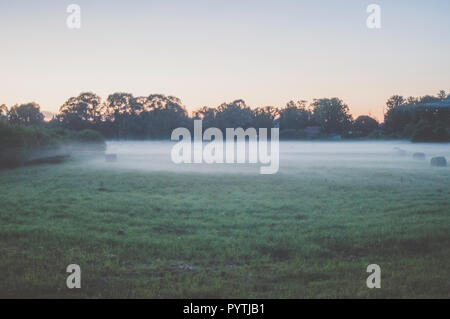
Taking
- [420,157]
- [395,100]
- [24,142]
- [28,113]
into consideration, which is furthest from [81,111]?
[395,100]

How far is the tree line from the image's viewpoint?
210 feet

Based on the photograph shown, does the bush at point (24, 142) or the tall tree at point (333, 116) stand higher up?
the tall tree at point (333, 116)

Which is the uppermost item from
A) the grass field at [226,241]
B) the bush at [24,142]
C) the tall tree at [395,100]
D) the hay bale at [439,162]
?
the tall tree at [395,100]

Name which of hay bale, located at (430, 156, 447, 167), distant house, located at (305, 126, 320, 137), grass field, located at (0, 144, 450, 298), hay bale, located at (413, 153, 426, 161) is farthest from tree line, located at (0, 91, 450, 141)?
grass field, located at (0, 144, 450, 298)

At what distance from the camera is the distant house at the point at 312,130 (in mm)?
91938

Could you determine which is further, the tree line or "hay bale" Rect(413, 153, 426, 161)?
the tree line

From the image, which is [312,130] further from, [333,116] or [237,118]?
[237,118]

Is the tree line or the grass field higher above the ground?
the tree line

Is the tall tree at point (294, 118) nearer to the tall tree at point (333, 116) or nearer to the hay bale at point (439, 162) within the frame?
the tall tree at point (333, 116)

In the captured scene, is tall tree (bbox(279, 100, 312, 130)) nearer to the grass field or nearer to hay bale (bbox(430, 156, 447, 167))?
hay bale (bbox(430, 156, 447, 167))

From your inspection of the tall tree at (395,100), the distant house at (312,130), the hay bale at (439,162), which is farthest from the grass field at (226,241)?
the tall tree at (395,100)

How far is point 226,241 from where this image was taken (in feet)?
35.4
